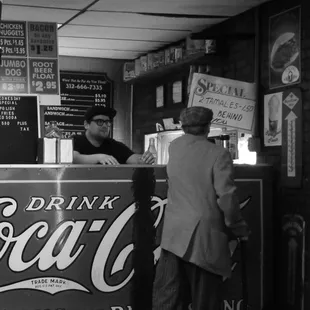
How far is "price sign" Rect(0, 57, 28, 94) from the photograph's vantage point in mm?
6730

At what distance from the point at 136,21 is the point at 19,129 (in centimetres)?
187

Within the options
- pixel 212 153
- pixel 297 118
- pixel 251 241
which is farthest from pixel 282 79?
pixel 212 153

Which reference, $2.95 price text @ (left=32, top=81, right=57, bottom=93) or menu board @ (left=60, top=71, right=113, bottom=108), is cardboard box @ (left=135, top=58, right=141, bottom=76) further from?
$2.95 price text @ (left=32, top=81, right=57, bottom=93)

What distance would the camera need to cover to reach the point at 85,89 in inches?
364

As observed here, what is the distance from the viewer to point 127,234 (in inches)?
204

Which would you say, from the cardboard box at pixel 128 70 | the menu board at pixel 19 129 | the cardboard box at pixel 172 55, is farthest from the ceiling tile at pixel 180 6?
the cardboard box at pixel 128 70

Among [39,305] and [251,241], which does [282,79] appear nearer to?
[251,241]

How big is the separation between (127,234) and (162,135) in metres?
3.22

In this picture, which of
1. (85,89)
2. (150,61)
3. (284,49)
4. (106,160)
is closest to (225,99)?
(284,49)

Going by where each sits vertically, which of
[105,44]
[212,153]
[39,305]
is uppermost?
[105,44]

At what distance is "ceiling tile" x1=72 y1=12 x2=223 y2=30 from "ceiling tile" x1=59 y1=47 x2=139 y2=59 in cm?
164

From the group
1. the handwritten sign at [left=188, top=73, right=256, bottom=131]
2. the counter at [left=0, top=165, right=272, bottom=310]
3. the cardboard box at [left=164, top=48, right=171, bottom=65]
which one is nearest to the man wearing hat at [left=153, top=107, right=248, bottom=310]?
the counter at [left=0, top=165, right=272, bottom=310]

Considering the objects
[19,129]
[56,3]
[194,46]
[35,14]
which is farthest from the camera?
[194,46]

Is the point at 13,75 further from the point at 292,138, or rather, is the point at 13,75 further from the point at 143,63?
the point at 292,138
